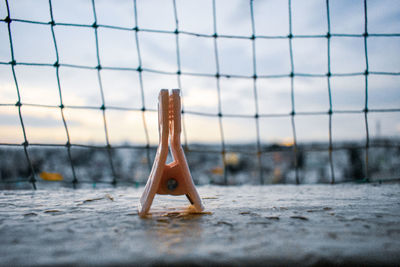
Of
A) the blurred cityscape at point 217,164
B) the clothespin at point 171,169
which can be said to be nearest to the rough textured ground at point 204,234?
the clothespin at point 171,169

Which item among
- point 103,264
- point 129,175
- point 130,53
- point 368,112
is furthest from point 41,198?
point 129,175

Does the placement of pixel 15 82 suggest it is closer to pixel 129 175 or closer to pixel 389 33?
pixel 389 33

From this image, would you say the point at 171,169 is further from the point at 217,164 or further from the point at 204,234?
the point at 217,164

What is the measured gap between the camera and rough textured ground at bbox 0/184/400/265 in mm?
490

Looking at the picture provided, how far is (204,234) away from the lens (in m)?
0.64

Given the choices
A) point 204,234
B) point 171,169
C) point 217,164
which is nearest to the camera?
point 204,234

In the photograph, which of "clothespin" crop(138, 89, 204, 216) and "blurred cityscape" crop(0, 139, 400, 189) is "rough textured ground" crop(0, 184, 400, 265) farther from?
"blurred cityscape" crop(0, 139, 400, 189)

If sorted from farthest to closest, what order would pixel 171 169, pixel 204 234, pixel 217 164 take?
1. pixel 217 164
2. pixel 171 169
3. pixel 204 234

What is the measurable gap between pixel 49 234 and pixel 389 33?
2.06 m

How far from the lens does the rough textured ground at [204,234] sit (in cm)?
49

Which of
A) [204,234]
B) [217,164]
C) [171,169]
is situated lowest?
[217,164]

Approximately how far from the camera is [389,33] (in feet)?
6.37

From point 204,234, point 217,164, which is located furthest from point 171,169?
point 217,164

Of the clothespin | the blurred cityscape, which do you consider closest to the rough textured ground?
the clothespin
